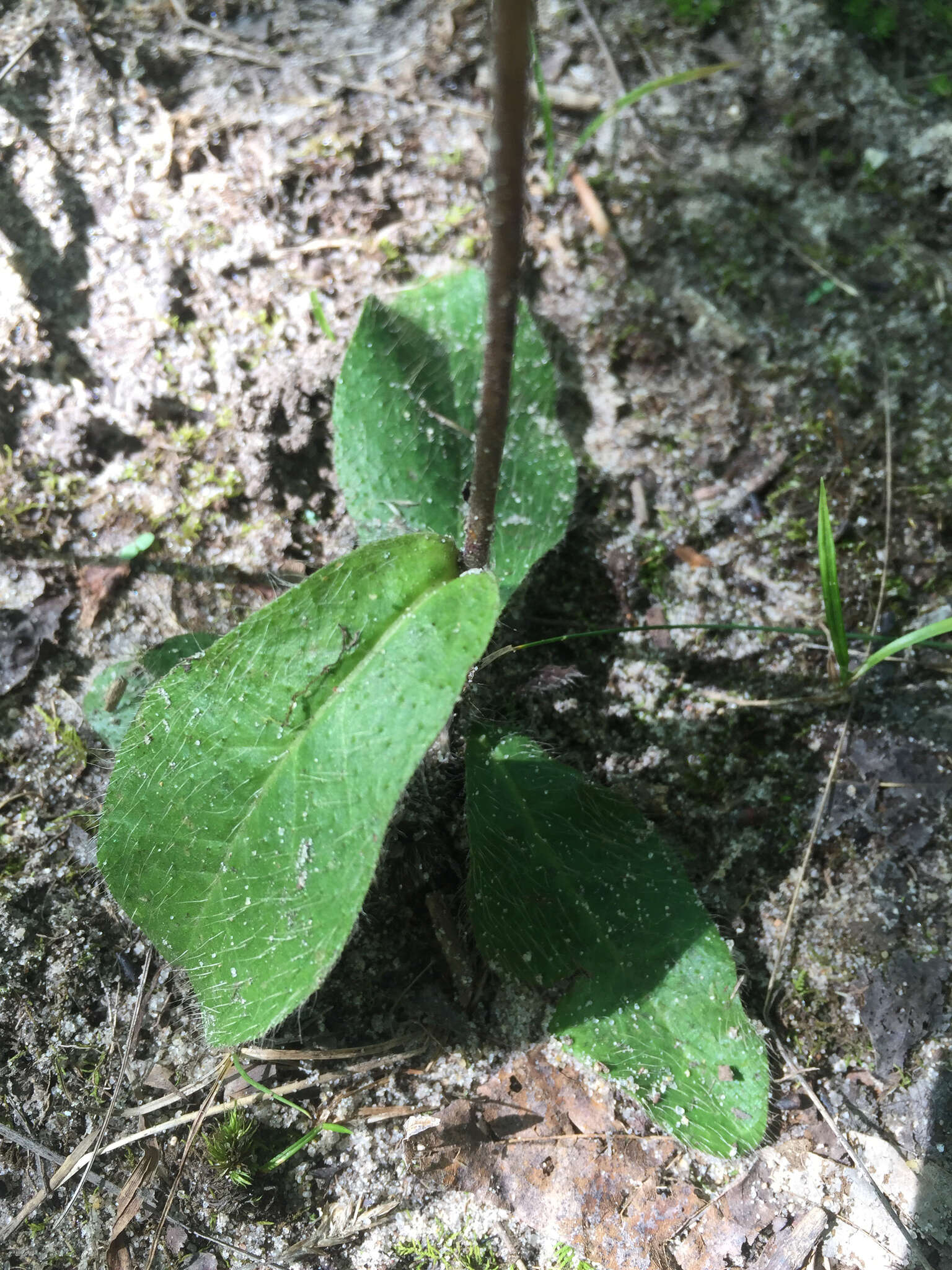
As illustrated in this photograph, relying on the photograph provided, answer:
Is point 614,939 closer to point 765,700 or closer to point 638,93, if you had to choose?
point 765,700

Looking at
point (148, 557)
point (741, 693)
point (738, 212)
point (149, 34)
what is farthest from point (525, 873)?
point (149, 34)

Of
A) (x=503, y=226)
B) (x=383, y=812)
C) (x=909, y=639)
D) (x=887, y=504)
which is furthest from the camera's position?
(x=887, y=504)

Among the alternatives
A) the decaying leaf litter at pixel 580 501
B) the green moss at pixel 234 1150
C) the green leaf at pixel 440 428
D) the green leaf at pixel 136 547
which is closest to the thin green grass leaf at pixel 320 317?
the decaying leaf litter at pixel 580 501

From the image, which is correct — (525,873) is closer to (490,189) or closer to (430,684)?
(430,684)

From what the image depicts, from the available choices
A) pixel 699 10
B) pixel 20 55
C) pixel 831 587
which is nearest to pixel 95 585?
pixel 20 55

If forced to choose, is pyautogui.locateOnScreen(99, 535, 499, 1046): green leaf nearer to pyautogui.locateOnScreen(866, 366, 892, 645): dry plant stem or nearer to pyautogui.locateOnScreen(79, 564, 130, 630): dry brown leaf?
pyautogui.locateOnScreen(79, 564, 130, 630): dry brown leaf

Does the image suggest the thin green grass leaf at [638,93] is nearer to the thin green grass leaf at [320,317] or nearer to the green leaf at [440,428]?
the green leaf at [440,428]

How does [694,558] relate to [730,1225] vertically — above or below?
above
